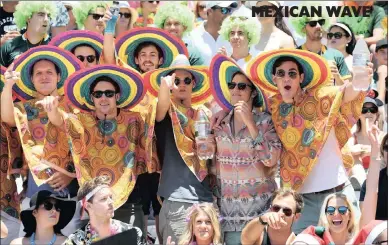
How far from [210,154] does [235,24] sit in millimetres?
1499

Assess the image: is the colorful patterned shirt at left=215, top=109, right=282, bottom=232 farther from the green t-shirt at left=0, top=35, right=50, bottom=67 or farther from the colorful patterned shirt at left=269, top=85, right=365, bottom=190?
the green t-shirt at left=0, top=35, right=50, bottom=67

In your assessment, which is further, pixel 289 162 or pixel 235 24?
pixel 235 24

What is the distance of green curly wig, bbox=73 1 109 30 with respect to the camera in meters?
11.3

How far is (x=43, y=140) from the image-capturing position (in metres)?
9.92

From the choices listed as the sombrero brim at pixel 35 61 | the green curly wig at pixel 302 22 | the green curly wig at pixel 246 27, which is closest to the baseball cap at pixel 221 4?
the green curly wig at pixel 302 22

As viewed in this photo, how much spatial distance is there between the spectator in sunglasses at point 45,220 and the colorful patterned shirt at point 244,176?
126 cm

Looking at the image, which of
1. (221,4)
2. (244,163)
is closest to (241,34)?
(221,4)

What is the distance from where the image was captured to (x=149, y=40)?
10.3 metres

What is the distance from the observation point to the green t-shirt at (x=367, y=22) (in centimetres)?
1193

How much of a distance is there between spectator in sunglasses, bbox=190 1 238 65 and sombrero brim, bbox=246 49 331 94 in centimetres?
136

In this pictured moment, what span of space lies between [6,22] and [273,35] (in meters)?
2.57

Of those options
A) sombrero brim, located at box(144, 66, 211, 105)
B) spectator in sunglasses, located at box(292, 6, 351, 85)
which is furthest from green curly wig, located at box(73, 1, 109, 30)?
spectator in sunglasses, located at box(292, 6, 351, 85)

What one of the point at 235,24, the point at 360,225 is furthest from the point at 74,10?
the point at 360,225

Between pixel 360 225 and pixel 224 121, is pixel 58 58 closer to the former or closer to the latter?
pixel 224 121
